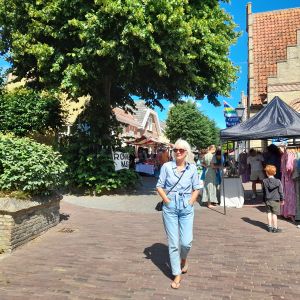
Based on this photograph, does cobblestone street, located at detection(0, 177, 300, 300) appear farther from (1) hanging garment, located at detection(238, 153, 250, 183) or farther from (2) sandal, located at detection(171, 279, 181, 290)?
(1) hanging garment, located at detection(238, 153, 250, 183)

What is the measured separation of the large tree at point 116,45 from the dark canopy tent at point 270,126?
256cm

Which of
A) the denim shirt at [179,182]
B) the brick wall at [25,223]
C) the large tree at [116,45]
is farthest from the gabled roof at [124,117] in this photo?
the denim shirt at [179,182]

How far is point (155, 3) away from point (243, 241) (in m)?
6.78

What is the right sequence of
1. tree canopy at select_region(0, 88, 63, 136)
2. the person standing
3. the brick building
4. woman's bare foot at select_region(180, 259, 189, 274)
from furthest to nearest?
the brick building → tree canopy at select_region(0, 88, 63, 136) → the person standing → woman's bare foot at select_region(180, 259, 189, 274)

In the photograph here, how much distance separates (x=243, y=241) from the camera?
7352 millimetres

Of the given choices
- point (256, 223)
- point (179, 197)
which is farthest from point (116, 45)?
point (179, 197)

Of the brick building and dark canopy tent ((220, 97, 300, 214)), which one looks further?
the brick building

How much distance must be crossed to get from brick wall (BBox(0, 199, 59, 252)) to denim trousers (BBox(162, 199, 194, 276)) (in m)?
2.77

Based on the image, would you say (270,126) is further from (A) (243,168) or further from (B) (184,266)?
(B) (184,266)

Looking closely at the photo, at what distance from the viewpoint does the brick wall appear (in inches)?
255

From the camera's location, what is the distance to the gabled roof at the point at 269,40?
2575 centimetres

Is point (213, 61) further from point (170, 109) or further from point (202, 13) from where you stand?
point (170, 109)

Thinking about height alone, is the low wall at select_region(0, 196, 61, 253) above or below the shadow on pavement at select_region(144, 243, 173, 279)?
above

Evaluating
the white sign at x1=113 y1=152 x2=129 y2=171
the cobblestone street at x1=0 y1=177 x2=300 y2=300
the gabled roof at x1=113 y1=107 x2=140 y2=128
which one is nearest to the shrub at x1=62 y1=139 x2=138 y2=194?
the white sign at x1=113 y1=152 x2=129 y2=171
